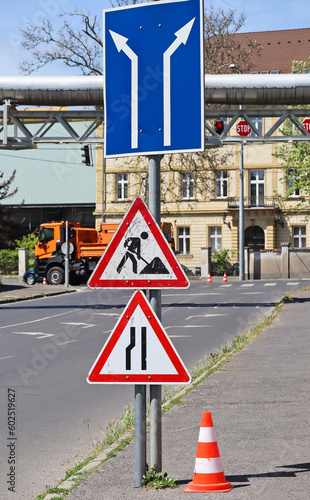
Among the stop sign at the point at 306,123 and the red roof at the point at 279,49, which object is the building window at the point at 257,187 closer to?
the red roof at the point at 279,49

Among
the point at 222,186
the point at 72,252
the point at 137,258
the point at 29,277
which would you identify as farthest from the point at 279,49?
the point at 137,258

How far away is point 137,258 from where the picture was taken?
535 centimetres

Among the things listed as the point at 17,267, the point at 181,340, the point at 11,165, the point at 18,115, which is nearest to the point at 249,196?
the point at 17,267

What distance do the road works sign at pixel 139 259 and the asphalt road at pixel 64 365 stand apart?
1678 millimetres

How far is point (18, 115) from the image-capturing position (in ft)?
88.6

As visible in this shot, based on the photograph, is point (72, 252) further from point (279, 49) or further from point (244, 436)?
point (244, 436)

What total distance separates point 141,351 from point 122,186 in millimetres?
60693

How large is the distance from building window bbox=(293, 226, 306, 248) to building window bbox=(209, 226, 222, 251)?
219 inches

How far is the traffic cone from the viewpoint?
5.25 metres

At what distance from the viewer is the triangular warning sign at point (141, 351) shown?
520cm

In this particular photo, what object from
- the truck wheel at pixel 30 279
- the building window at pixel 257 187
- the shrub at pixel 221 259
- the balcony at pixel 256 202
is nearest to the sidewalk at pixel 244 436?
the truck wheel at pixel 30 279

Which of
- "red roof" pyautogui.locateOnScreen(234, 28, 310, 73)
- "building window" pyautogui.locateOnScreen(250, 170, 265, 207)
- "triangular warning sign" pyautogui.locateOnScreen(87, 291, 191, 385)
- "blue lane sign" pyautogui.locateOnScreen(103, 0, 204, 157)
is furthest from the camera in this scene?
"red roof" pyautogui.locateOnScreen(234, 28, 310, 73)

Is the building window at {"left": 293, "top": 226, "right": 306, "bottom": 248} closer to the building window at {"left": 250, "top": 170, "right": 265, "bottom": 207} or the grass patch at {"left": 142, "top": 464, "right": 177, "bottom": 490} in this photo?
the building window at {"left": 250, "top": 170, "right": 265, "bottom": 207}

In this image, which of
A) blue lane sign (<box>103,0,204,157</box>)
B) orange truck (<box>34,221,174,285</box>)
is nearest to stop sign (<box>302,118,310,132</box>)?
orange truck (<box>34,221,174,285</box>)
